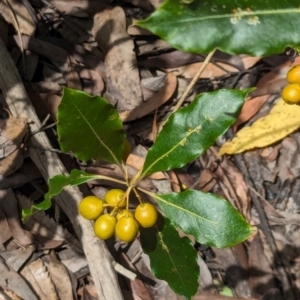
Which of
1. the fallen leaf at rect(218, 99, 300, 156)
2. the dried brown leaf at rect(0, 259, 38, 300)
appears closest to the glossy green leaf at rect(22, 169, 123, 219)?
the dried brown leaf at rect(0, 259, 38, 300)

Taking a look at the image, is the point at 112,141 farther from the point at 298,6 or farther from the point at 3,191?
the point at 3,191

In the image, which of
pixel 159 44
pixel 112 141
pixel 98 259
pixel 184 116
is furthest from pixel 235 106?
pixel 159 44

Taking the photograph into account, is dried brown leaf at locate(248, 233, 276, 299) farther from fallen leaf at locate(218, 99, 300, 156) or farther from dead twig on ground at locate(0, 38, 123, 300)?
dead twig on ground at locate(0, 38, 123, 300)

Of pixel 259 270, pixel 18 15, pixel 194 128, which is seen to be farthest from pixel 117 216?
pixel 18 15

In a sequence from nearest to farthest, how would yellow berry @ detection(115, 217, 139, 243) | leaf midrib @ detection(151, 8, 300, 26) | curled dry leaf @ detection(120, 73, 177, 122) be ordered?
leaf midrib @ detection(151, 8, 300, 26)
yellow berry @ detection(115, 217, 139, 243)
curled dry leaf @ detection(120, 73, 177, 122)

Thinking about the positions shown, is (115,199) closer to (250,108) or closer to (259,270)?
(259,270)

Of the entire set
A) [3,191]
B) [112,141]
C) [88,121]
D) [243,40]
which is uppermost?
[243,40]
